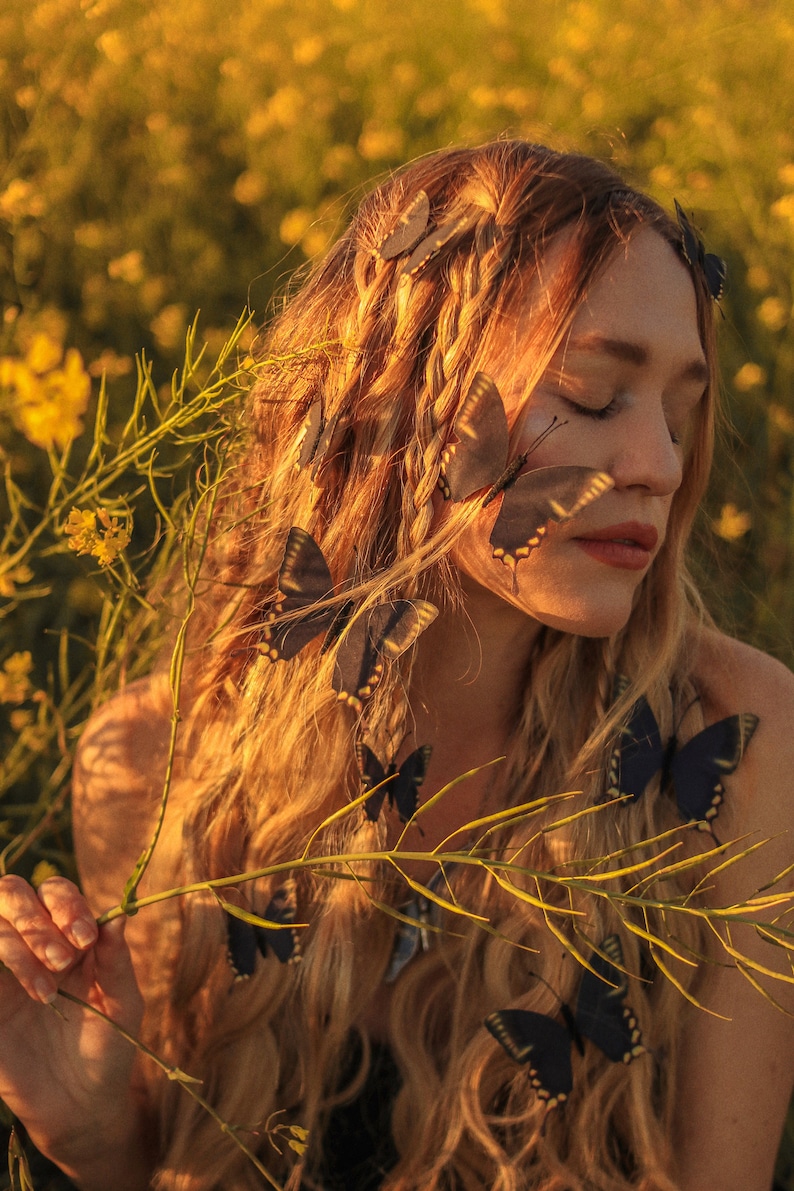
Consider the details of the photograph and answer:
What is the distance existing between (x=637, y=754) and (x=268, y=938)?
395 mm

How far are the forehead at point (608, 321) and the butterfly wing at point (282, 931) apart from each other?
496mm

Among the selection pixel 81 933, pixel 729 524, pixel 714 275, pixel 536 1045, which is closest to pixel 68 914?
pixel 81 933

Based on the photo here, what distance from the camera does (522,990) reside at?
1.09 m

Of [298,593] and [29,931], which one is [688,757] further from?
[29,931]

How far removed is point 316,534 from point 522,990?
49 centimetres

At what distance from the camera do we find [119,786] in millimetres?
1243

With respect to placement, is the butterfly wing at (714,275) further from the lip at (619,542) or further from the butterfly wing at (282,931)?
the butterfly wing at (282,931)

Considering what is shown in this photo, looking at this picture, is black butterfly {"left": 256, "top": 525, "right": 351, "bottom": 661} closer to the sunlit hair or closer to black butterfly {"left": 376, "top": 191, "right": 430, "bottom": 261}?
the sunlit hair

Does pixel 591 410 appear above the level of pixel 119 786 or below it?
above

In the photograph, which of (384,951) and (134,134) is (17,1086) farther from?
(134,134)

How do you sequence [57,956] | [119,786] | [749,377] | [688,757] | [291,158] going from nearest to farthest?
[57,956], [688,757], [119,786], [749,377], [291,158]

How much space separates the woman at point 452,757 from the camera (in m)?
0.90

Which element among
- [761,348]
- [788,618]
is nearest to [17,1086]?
[788,618]

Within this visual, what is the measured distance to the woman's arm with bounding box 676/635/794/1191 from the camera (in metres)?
1.05
